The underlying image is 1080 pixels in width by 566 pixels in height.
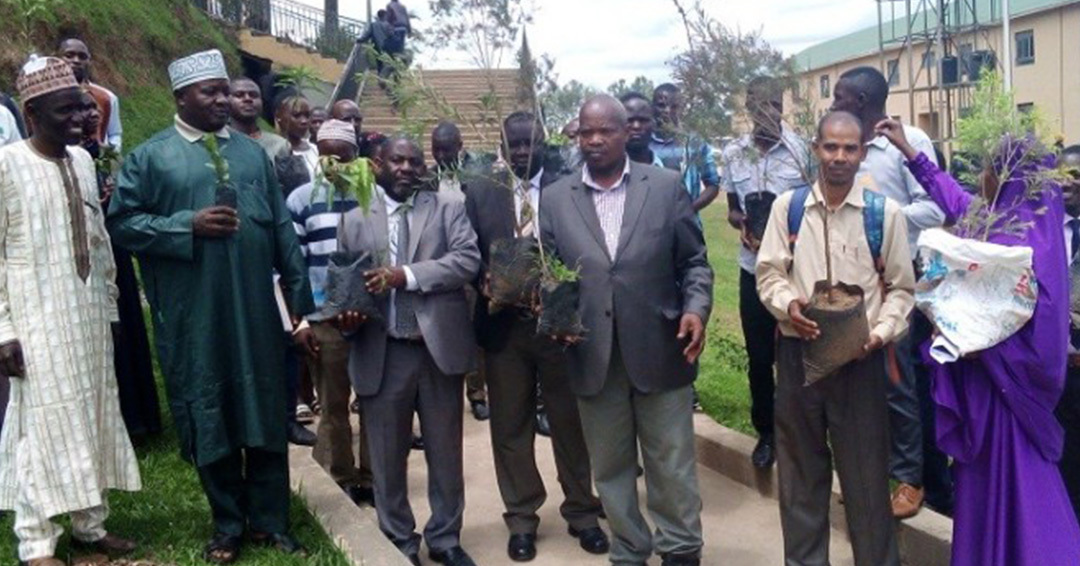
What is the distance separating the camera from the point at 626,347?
479 centimetres

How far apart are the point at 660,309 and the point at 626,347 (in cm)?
22

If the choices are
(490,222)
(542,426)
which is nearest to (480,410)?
(542,426)

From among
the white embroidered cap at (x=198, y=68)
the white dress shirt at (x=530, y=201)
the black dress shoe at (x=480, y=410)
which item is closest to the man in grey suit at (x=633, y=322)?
the white dress shirt at (x=530, y=201)

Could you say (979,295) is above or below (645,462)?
above

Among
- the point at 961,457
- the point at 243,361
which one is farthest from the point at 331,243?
the point at 961,457

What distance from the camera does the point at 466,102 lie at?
203 inches

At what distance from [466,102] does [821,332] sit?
198 cm

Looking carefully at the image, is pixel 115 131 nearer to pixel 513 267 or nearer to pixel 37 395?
pixel 37 395

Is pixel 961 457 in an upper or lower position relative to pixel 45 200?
lower

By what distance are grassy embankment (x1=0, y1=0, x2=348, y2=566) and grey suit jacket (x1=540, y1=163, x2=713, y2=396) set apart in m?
1.47

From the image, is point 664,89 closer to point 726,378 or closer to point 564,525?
point 726,378

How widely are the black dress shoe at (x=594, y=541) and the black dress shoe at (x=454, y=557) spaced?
632 millimetres

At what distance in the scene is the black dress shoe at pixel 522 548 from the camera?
5.36m

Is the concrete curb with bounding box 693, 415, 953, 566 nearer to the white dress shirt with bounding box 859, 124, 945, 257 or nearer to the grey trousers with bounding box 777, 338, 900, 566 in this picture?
the grey trousers with bounding box 777, 338, 900, 566
